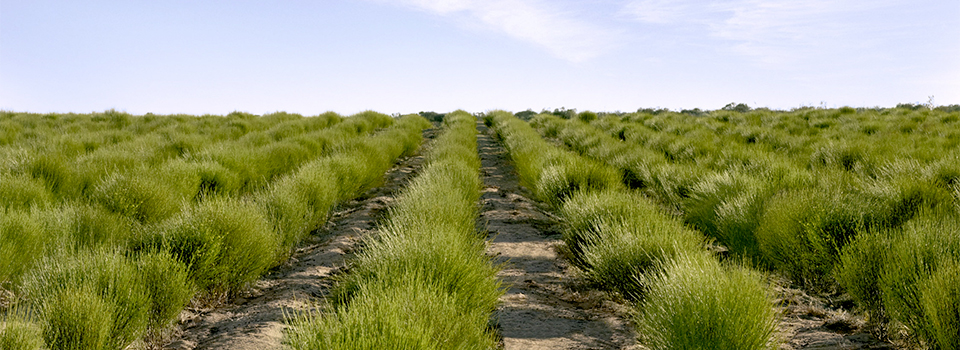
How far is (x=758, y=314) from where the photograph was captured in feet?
6.58

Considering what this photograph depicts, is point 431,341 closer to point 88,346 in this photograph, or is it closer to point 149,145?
point 88,346

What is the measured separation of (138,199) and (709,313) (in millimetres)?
3890

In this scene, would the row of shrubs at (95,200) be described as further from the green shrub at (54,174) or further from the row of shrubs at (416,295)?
the row of shrubs at (416,295)

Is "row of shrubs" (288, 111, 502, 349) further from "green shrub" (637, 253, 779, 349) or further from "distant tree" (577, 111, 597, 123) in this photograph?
"distant tree" (577, 111, 597, 123)

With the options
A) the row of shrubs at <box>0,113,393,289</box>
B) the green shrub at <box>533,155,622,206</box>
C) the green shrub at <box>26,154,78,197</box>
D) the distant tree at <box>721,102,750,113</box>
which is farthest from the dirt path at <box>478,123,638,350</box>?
the distant tree at <box>721,102,750,113</box>

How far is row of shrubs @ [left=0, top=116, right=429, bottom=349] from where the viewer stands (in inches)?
79.2

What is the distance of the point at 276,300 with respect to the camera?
117 inches

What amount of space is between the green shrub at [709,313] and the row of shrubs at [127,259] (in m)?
2.10

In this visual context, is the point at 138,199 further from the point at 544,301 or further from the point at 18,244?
the point at 544,301

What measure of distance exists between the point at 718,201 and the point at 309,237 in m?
3.30

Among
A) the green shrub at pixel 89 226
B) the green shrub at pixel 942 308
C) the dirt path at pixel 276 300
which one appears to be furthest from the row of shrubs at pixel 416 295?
the green shrub at pixel 942 308

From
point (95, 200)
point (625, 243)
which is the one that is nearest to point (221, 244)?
point (95, 200)

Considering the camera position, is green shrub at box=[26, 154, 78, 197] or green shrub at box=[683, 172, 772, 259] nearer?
green shrub at box=[683, 172, 772, 259]

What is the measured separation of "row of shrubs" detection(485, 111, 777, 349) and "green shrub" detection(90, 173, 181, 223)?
300cm
